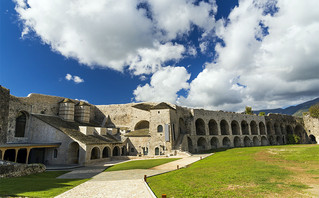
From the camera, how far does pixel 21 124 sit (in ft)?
93.4

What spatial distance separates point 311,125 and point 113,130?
62680 millimetres

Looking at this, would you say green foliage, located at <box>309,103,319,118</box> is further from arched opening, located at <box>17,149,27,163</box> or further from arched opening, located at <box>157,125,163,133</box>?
arched opening, located at <box>17,149,27,163</box>

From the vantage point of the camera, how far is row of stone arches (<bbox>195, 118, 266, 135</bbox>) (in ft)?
145

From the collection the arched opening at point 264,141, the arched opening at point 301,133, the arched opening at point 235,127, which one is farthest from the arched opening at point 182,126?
the arched opening at point 301,133

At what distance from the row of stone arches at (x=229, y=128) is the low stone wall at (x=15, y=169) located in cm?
3411

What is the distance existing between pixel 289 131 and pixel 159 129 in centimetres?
5238

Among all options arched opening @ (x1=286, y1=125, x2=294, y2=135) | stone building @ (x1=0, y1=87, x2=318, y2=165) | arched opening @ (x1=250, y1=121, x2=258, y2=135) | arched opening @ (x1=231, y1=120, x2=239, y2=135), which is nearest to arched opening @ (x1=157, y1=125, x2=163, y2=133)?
stone building @ (x1=0, y1=87, x2=318, y2=165)

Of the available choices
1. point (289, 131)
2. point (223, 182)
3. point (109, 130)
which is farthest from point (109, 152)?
point (289, 131)

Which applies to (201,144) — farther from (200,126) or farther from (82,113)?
(82,113)

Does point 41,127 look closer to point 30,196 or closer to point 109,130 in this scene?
point 109,130

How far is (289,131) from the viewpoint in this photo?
6062cm

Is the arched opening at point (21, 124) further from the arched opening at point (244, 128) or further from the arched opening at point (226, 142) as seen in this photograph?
the arched opening at point (244, 128)

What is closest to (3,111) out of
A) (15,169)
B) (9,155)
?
(9,155)

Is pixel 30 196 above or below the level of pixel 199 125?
below
